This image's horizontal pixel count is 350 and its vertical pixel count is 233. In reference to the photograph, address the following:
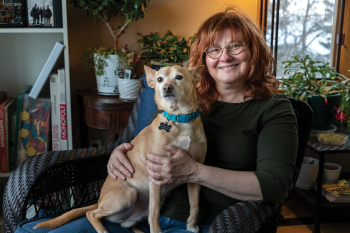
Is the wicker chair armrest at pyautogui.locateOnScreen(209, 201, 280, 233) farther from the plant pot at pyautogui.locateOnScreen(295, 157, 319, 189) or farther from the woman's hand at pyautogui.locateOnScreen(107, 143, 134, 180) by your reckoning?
the plant pot at pyautogui.locateOnScreen(295, 157, 319, 189)

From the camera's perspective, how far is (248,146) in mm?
1182

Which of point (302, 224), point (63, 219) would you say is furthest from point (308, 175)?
point (63, 219)

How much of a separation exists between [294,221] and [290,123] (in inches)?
53.5

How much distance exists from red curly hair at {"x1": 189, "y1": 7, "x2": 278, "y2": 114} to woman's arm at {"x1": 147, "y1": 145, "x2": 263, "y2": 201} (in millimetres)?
303

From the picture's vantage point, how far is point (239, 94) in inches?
51.1

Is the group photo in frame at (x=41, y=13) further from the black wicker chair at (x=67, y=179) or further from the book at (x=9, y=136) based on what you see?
the black wicker chair at (x=67, y=179)

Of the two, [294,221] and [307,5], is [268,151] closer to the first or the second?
[294,221]

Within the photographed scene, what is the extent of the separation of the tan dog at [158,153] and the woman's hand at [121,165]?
0.02 meters

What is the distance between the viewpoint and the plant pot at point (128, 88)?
6.25ft

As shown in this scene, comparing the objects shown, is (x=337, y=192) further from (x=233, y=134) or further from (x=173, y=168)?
(x=173, y=168)

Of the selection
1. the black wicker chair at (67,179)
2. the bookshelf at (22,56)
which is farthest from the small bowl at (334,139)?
the bookshelf at (22,56)

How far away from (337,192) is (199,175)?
53.0 inches

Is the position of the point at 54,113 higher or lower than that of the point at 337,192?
higher

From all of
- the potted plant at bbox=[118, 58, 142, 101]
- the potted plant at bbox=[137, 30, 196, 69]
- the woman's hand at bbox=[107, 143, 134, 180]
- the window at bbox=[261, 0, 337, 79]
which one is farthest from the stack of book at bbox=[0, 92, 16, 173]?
the window at bbox=[261, 0, 337, 79]
